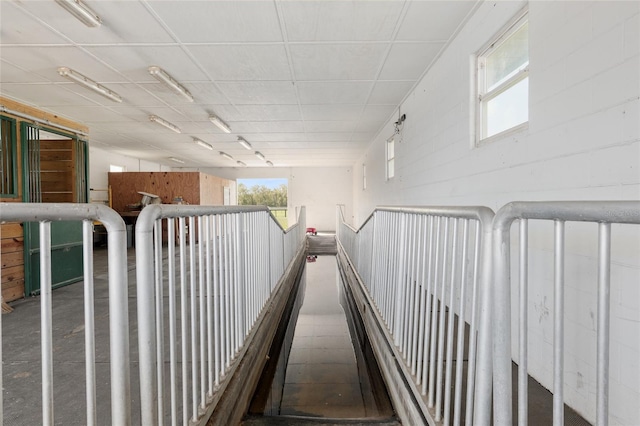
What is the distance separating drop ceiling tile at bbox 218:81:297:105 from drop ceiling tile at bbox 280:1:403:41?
1442mm

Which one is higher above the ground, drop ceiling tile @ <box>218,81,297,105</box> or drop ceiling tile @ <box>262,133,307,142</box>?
drop ceiling tile @ <box>218,81,297,105</box>

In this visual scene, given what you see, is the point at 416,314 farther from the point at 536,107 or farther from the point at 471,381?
the point at 536,107

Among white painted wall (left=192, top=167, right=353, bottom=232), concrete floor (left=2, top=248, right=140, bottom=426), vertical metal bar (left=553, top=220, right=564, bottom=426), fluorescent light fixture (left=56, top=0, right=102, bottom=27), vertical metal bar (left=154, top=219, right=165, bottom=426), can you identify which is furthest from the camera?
white painted wall (left=192, top=167, right=353, bottom=232)

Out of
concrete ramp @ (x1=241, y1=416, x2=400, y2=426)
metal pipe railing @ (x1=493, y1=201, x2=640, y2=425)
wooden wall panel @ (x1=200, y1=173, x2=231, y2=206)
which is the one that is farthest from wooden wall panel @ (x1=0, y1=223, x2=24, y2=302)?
wooden wall panel @ (x1=200, y1=173, x2=231, y2=206)

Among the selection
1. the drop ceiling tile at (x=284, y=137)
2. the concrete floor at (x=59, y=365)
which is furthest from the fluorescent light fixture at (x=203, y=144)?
the concrete floor at (x=59, y=365)

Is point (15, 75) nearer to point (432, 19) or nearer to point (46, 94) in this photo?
point (46, 94)

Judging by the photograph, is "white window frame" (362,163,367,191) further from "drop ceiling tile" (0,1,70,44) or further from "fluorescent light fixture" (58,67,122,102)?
"drop ceiling tile" (0,1,70,44)

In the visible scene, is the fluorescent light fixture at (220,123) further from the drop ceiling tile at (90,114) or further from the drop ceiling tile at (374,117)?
the drop ceiling tile at (374,117)

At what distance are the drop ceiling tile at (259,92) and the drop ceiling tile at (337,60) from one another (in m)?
0.49

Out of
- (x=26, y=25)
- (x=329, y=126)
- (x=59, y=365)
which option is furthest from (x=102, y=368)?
(x=329, y=126)

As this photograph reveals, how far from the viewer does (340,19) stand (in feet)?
10.3

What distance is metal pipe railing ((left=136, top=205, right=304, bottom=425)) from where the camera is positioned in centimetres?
122

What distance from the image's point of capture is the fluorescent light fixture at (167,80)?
4.18 m

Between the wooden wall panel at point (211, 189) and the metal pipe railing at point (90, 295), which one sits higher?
the wooden wall panel at point (211, 189)
